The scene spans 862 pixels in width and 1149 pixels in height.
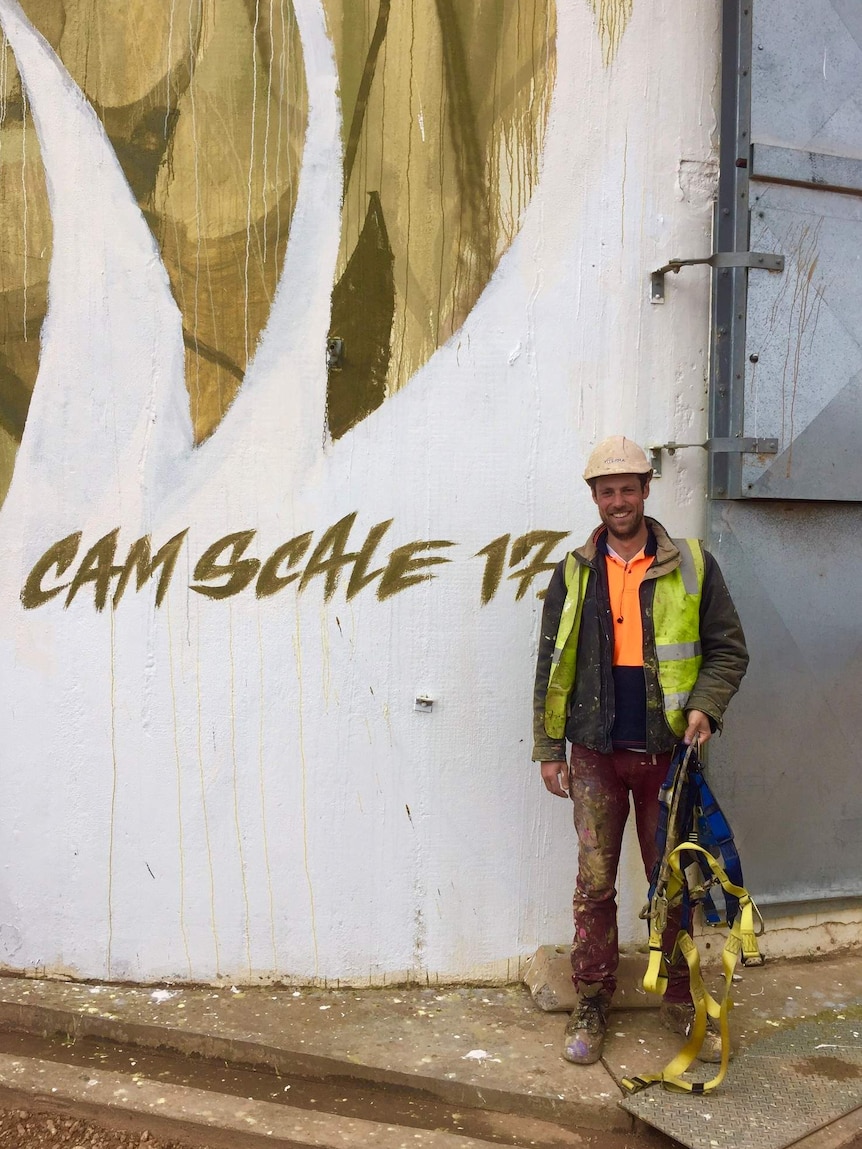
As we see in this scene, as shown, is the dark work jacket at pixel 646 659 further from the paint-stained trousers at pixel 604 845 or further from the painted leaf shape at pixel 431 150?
the painted leaf shape at pixel 431 150

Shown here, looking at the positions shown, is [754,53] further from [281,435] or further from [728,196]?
[281,435]

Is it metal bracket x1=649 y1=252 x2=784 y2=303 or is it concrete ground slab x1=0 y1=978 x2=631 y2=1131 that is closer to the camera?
concrete ground slab x1=0 y1=978 x2=631 y2=1131

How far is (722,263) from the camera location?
377cm

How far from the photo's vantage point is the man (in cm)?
328

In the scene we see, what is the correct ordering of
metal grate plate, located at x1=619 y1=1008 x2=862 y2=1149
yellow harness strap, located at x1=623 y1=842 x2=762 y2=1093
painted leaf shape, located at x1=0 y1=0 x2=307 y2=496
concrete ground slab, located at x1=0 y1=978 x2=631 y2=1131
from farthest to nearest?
painted leaf shape, located at x1=0 y1=0 x2=307 y2=496, concrete ground slab, located at x1=0 y1=978 x2=631 y2=1131, yellow harness strap, located at x1=623 y1=842 x2=762 y2=1093, metal grate plate, located at x1=619 y1=1008 x2=862 y2=1149

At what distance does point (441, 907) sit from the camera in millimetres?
3854

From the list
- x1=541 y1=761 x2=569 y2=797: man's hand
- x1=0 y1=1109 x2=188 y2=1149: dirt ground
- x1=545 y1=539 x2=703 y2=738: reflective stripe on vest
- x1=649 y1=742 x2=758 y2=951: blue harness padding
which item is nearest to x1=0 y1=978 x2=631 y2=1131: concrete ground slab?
x1=0 y1=1109 x2=188 y2=1149: dirt ground

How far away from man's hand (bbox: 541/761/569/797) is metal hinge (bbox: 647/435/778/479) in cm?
115

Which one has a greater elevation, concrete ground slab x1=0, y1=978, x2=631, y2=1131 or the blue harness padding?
the blue harness padding

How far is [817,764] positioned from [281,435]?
2376 mm

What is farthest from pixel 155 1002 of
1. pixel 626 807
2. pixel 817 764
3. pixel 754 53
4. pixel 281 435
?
pixel 754 53

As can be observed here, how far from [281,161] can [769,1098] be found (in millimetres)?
3444

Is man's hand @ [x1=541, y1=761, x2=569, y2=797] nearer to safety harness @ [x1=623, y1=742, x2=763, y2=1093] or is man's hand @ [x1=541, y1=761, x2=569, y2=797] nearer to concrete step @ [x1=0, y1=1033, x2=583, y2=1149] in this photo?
safety harness @ [x1=623, y1=742, x2=763, y2=1093]

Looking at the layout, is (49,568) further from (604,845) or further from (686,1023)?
(686,1023)
